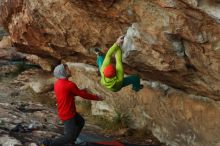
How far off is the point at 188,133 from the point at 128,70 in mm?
2414

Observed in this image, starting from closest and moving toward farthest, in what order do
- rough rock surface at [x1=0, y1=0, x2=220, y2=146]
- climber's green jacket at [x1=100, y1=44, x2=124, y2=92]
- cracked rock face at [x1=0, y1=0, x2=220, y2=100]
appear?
cracked rock face at [x1=0, y1=0, x2=220, y2=100], rough rock surface at [x1=0, y1=0, x2=220, y2=146], climber's green jacket at [x1=100, y1=44, x2=124, y2=92]

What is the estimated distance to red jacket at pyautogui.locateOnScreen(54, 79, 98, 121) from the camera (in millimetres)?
9867

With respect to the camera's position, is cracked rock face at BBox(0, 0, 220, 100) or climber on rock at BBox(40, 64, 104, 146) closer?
cracked rock face at BBox(0, 0, 220, 100)

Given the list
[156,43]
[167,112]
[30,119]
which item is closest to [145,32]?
[156,43]

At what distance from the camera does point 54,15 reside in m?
12.8

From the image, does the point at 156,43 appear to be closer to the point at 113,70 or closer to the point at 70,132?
the point at 113,70

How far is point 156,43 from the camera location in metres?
10.1

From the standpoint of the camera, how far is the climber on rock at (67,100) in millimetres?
9859

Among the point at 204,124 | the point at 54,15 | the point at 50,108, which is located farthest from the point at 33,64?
the point at 204,124

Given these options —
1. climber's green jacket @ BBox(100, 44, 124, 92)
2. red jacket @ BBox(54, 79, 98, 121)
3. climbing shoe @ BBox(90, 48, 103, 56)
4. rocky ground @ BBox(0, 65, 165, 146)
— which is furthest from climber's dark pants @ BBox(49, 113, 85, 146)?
climbing shoe @ BBox(90, 48, 103, 56)

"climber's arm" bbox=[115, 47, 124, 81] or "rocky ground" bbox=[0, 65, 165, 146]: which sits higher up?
"climber's arm" bbox=[115, 47, 124, 81]

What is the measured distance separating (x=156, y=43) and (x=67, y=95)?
83.8 inches

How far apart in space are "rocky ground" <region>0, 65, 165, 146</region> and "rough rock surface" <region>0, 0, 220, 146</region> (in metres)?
0.85

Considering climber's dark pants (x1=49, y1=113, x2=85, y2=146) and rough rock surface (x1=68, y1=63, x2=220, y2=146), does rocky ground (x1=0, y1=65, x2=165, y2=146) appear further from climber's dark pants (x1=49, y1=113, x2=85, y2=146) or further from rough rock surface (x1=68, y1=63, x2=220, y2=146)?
climber's dark pants (x1=49, y1=113, x2=85, y2=146)
